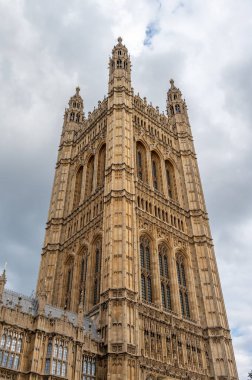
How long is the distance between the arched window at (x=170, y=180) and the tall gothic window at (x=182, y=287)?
816 centimetres

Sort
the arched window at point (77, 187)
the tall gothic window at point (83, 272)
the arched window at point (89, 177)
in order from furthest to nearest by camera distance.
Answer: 1. the arched window at point (77, 187)
2. the arched window at point (89, 177)
3. the tall gothic window at point (83, 272)

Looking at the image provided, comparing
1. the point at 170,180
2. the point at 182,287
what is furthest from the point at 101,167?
the point at 182,287

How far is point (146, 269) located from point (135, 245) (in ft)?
8.44

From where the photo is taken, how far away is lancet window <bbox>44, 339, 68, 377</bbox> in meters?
22.2

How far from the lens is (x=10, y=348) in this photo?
71.3 ft

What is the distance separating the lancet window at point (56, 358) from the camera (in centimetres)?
2217

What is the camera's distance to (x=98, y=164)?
42.6 metres

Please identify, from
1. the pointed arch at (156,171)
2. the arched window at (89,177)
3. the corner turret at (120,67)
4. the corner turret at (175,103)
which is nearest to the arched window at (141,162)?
the pointed arch at (156,171)

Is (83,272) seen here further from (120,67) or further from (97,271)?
(120,67)

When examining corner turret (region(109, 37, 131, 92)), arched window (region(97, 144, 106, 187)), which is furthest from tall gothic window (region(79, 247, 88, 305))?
corner turret (region(109, 37, 131, 92))

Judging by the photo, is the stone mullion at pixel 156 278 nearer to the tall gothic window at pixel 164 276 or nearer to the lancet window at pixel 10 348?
the tall gothic window at pixel 164 276

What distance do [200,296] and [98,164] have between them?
1741 centimetres

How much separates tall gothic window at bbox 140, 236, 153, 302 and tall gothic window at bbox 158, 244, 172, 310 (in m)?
1.34

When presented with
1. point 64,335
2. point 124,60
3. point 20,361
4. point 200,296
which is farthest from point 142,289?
point 124,60
